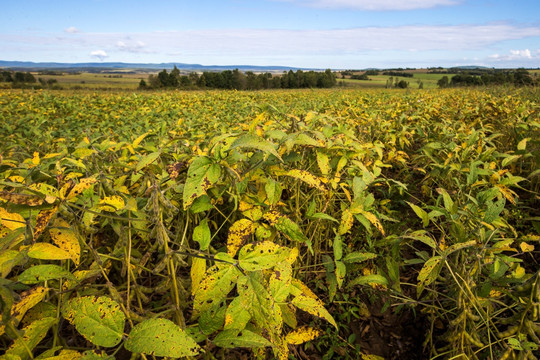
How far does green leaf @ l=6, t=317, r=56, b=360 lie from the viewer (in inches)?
30.8

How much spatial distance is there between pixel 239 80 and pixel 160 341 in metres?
31.1

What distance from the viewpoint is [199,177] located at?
3.22 ft

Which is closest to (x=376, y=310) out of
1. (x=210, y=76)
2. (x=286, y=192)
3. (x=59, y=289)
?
(x=286, y=192)

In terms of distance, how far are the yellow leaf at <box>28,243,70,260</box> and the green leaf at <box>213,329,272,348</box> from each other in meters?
0.50

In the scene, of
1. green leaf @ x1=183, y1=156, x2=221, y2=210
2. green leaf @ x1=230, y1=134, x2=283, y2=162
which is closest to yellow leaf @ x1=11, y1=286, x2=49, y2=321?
green leaf @ x1=183, y1=156, x2=221, y2=210

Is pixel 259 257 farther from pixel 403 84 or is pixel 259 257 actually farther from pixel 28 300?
pixel 403 84

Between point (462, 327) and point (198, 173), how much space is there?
45.6 inches

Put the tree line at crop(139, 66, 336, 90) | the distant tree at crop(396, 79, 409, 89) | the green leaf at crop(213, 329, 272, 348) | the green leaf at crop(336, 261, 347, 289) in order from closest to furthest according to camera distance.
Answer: the green leaf at crop(213, 329, 272, 348) < the green leaf at crop(336, 261, 347, 289) < the distant tree at crop(396, 79, 409, 89) < the tree line at crop(139, 66, 336, 90)

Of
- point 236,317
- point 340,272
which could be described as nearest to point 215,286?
point 236,317

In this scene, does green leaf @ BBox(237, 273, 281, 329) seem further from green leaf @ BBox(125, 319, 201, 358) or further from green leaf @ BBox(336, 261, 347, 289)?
green leaf @ BBox(336, 261, 347, 289)

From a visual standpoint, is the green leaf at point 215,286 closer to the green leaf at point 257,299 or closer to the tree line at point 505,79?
the green leaf at point 257,299

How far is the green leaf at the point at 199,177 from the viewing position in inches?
37.3

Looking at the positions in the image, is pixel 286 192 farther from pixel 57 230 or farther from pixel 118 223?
pixel 57 230

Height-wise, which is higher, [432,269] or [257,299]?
[257,299]
